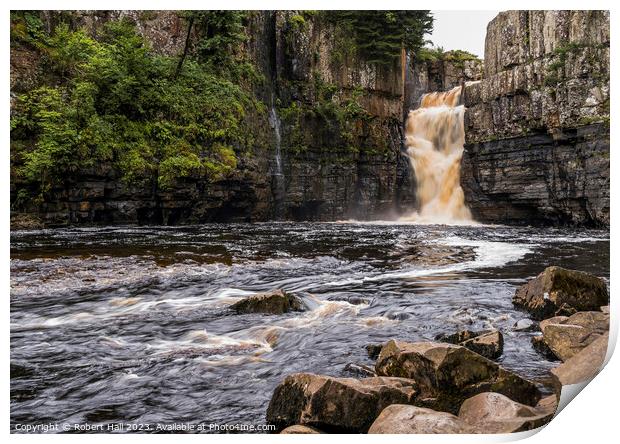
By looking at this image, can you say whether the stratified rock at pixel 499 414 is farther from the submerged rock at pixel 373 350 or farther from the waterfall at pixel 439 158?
the waterfall at pixel 439 158

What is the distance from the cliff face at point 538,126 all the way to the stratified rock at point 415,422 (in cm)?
1154

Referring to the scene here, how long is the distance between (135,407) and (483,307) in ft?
12.1

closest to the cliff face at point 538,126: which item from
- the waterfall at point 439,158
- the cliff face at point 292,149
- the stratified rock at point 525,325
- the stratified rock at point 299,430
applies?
the waterfall at point 439,158

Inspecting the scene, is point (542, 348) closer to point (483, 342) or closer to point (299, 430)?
point (483, 342)

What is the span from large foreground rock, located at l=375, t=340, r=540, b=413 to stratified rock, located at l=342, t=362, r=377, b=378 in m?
0.39

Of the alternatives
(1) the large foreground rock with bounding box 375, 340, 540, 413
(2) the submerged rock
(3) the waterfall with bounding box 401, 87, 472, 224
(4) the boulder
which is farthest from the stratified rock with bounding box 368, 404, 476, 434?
(3) the waterfall with bounding box 401, 87, 472, 224

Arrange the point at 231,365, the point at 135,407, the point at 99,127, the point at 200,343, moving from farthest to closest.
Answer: the point at 99,127 < the point at 200,343 < the point at 231,365 < the point at 135,407

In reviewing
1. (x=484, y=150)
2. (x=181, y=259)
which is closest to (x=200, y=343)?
(x=181, y=259)

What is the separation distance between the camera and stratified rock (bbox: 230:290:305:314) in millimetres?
4660

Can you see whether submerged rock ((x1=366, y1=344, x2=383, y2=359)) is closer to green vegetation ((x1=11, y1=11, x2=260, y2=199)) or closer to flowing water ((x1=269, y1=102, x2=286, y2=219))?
green vegetation ((x1=11, y1=11, x2=260, y2=199))

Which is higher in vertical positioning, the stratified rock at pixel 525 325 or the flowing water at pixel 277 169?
the flowing water at pixel 277 169

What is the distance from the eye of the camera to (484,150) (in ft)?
65.2

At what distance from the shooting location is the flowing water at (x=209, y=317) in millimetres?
2850
